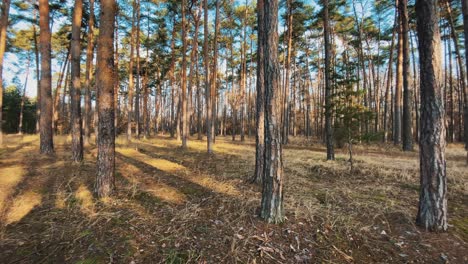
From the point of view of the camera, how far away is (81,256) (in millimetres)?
2504

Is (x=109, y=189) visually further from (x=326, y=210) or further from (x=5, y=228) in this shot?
(x=326, y=210)

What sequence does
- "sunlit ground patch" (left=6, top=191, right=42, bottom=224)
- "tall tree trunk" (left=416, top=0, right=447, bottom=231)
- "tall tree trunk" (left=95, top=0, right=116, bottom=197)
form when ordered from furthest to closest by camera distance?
"tall tree trunk" (left=95, top=0, right=116, bottom=197)
"sunlit ground patch" (left=6, top=191, right=42, bottom=224)
"tall tree trunk" (left=416, top=0, right=447, bottom=231)

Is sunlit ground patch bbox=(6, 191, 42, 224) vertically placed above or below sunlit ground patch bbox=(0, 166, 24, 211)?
below

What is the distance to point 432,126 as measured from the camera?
301 centimetres

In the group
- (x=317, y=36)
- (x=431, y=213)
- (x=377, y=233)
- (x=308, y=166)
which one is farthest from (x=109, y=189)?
(x=317, y=36)

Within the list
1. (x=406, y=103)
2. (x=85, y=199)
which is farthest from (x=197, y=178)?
(x=406, y=103)

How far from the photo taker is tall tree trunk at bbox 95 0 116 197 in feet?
13.5

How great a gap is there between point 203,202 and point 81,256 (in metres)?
1.96

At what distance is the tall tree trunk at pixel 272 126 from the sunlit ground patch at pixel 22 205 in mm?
3795

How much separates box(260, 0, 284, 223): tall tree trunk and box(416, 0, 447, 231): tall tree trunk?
6.65 ft

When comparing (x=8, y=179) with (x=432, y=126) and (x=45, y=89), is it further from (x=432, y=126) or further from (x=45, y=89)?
(x=432, y=126)

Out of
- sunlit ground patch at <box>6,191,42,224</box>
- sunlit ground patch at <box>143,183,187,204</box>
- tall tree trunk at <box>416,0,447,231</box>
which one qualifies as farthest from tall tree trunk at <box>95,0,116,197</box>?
tall tree trunk at <box>416,0,447,231</box>

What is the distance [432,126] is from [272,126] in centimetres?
218

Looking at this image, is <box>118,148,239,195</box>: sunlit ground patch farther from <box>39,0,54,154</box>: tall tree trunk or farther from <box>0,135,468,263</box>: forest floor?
<box>39,0,54,154</box>: tall tree trunk
